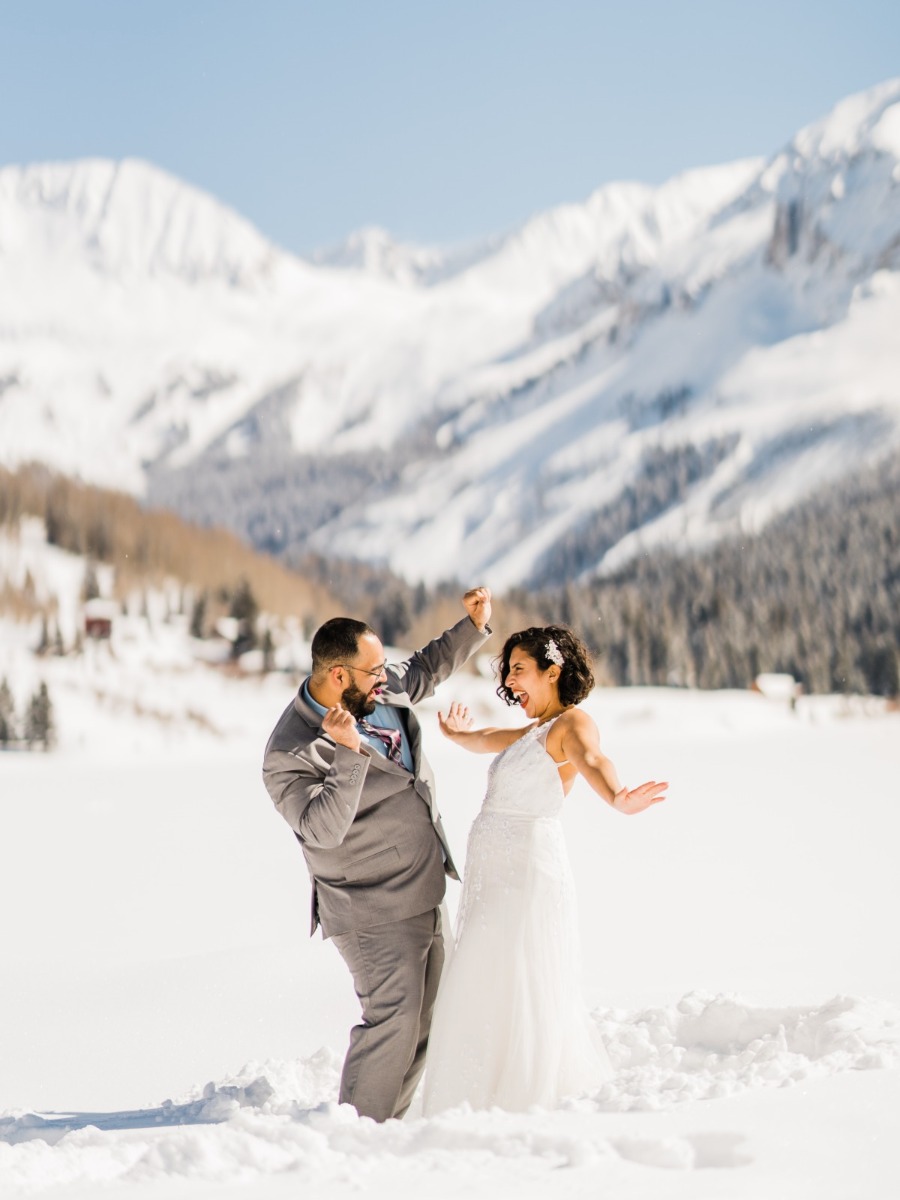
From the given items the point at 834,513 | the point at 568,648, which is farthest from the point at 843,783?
the point at 834,513

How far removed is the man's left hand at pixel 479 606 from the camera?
5891mm

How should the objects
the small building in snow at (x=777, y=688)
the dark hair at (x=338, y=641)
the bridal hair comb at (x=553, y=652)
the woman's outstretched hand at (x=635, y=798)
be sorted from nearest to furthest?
the woman's outstretched hand at (x=635, y=798), the dark hair at (x=338, y=641), the bridal hair comb at (x=553, y=652), the small building in snow at (x=777, y=688)

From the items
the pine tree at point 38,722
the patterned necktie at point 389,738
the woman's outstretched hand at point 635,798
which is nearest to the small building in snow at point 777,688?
the pine tree at point 38,722

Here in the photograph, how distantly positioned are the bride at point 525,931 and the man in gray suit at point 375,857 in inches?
5.6

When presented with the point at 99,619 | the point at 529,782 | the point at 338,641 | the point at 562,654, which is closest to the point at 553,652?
the point at 562,654

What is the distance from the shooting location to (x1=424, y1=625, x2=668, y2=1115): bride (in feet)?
16.8

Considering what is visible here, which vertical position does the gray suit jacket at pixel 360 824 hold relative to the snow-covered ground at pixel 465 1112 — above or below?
above

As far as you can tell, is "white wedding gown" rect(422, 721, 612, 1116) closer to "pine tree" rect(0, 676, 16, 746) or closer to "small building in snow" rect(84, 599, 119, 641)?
"pine tree" rect(0, 676, 16, 746)

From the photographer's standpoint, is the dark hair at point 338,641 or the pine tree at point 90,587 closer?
the dark hair at point 338,641

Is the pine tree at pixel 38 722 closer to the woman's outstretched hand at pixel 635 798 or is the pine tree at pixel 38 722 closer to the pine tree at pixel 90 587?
the pine tree at pixel 90 587

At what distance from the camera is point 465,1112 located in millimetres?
4523

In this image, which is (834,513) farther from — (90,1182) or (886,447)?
(90,1182)

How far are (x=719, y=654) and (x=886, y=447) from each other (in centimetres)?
8651

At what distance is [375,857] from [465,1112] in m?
0.99
